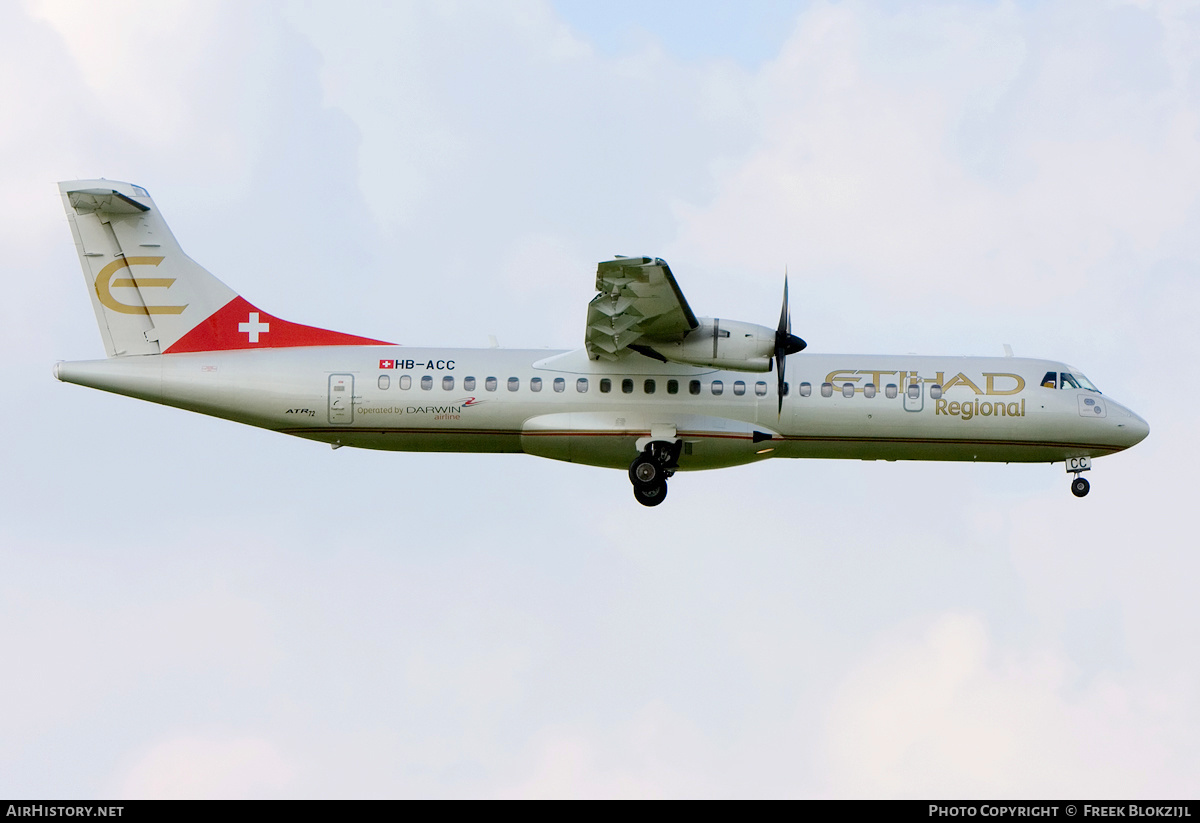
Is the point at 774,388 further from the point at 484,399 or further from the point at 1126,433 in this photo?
the point at 1126,433

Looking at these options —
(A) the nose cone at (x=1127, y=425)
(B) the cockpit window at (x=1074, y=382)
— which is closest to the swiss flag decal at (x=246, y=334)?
(B) the cockpit window at (x=1074, y=382)

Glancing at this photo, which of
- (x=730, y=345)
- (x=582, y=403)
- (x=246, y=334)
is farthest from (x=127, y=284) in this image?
(x=730, y=345)

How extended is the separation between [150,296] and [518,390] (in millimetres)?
7532

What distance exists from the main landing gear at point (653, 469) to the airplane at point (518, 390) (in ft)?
0.10

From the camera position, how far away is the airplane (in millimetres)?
25531

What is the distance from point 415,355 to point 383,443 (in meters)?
1.83

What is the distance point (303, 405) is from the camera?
2548 centimetres

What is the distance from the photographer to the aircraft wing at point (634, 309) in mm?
22672

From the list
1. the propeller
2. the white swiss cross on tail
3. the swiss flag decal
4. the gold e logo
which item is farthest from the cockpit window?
the gold e logo

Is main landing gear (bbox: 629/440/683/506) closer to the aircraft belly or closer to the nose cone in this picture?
the aircraft belly

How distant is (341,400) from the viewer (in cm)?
2548
